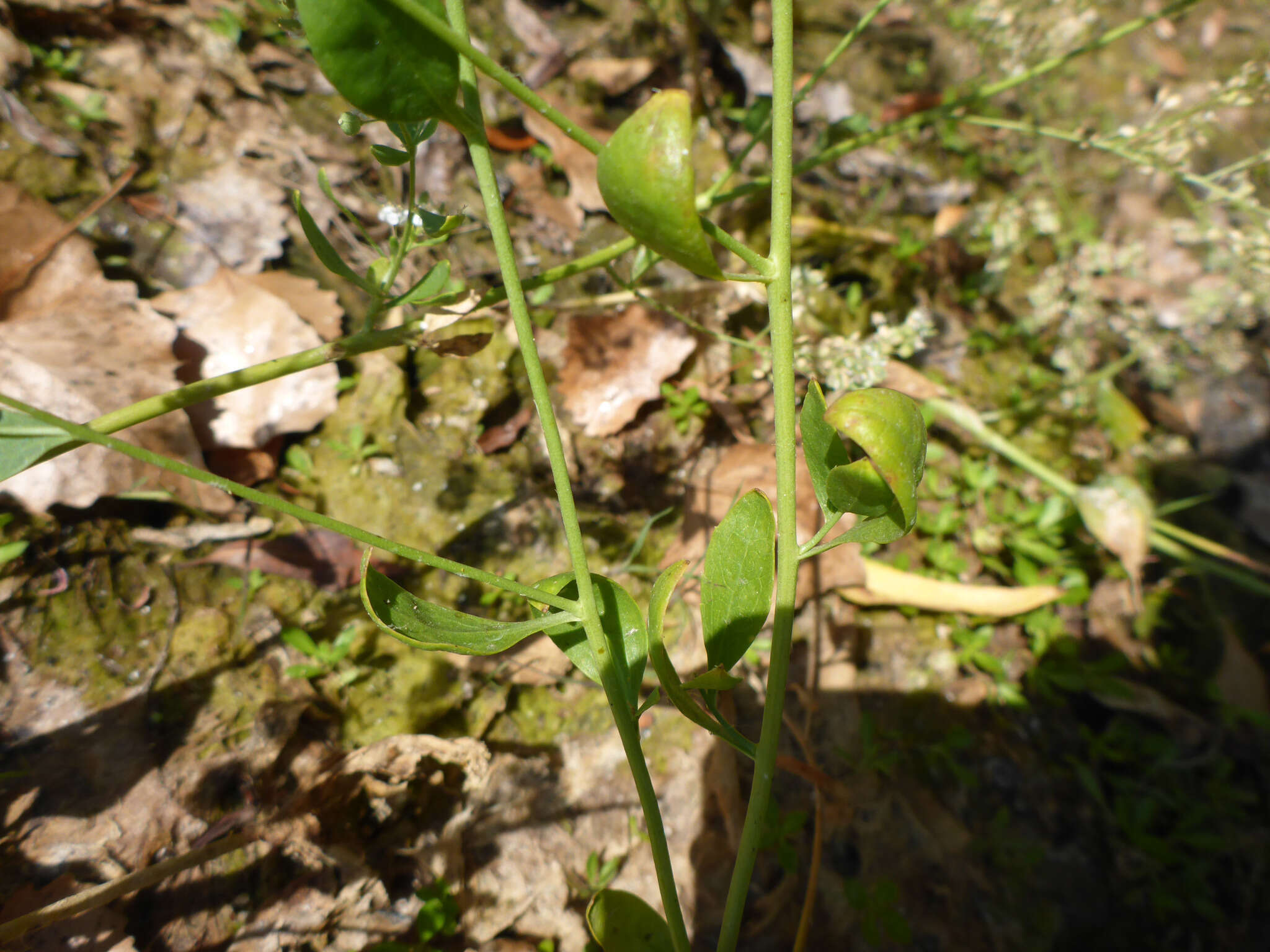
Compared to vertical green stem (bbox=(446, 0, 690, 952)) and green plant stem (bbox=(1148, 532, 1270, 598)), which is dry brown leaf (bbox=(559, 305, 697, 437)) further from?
green plant stem (bbox=(1148, 532, 1270, 598))

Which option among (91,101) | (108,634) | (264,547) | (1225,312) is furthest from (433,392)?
(1225,312)

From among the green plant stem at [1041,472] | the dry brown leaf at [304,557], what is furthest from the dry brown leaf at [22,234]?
the green plant stem at [1041,472]

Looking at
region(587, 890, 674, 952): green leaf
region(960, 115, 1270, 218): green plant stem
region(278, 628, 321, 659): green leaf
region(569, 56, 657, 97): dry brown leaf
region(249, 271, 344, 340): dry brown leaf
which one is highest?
region(569, 56, 657, 97): dry brown leaf

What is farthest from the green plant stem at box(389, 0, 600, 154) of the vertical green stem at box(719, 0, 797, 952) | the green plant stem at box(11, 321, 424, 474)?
the green plant stem at box(11, 321, 424, 474)

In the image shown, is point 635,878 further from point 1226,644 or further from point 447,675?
point 1226,644

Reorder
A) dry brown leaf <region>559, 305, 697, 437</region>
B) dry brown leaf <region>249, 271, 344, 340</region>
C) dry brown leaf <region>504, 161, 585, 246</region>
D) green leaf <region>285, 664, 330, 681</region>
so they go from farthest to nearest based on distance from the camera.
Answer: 1. dry brown leaf <region>504, 161, 585, 246</region>
2. dry brown leaf <region>559, 305, 697, 437</region>
3. dry brown leaf <region>249, 271, 344, 340</region>
4. green leaf <region>285, 664, 330, 681</region>

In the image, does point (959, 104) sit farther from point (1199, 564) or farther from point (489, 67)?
point (1199, 564)

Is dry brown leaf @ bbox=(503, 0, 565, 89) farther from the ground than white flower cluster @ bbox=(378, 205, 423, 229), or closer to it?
farther from the ground
